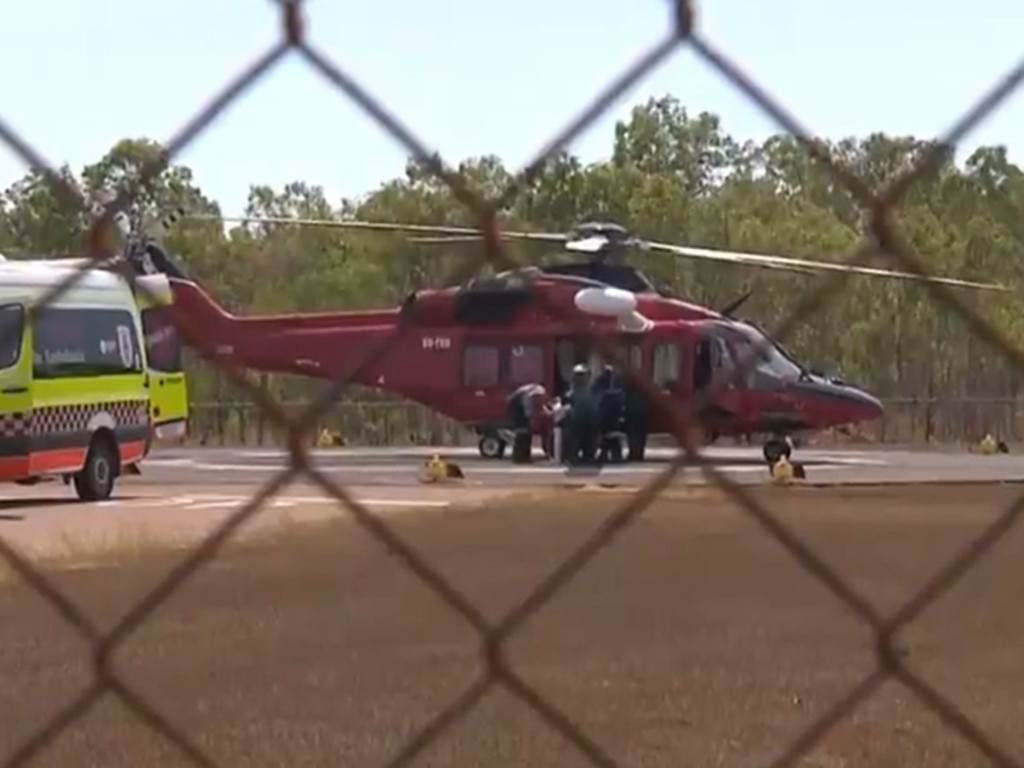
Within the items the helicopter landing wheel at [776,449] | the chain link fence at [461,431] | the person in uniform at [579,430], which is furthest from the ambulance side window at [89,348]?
the helicopter landing wheel at [776,449]

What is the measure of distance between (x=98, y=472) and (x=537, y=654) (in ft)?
15.0

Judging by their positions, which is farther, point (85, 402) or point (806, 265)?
point (85, 402)

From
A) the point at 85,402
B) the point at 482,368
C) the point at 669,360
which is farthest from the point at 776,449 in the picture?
the point at 85,402

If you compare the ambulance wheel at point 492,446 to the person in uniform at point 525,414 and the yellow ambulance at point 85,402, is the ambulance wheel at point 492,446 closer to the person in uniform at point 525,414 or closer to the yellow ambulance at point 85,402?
the person in uniform at point 525,414

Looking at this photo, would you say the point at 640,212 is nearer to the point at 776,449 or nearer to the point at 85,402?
the point at 85,402

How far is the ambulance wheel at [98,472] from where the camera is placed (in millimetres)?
8859

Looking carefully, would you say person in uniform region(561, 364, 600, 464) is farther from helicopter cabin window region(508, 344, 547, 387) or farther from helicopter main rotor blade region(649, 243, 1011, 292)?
helicopter main rotor blade region(649, 243, 1011, 292)

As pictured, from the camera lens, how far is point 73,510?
840cm

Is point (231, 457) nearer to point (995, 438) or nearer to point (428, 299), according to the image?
point (995, 438)

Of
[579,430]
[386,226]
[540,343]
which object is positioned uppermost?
[386,226]

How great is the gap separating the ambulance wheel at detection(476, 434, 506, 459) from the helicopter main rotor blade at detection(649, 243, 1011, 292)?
955 centimetres

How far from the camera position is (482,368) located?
11797mm

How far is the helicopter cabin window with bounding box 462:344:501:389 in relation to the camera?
1156cm

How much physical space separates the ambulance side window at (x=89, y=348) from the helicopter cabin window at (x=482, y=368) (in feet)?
10.8
